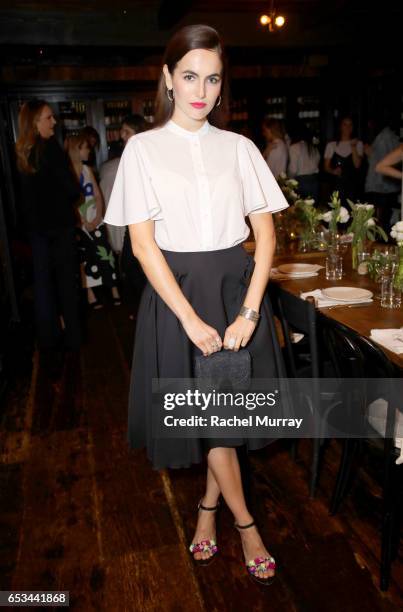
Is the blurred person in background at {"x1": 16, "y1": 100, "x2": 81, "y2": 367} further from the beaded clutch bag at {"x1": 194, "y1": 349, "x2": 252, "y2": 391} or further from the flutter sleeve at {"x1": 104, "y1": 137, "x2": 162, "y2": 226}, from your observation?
the beaded clutch bag at {"x1": 194, "y1": 349, "x2": 252, "y2": 391}

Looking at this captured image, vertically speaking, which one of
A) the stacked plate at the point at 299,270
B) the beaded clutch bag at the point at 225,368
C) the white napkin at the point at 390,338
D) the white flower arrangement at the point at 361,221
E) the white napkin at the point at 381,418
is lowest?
the white napkin at the point at 381,418

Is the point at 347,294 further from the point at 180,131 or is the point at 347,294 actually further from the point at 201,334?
the point at 180,131

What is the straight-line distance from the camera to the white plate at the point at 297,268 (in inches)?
106

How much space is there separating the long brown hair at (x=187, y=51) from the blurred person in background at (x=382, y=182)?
3.78 m

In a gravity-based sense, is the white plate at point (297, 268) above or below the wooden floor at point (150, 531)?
above

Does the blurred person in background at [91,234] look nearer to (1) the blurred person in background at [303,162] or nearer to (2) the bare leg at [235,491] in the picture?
(1) the blurred person in background at [303,162]

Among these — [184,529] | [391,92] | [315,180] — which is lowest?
[184,529]

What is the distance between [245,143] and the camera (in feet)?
5.38

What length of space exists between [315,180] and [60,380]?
4.43 m

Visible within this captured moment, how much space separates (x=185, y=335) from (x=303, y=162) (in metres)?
5.26

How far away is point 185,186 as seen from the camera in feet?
4.99

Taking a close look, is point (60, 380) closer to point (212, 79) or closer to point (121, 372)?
point (121, 372)

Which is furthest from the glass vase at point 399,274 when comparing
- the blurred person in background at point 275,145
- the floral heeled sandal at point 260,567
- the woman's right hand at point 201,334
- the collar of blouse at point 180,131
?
the blurred person in background at point 275,145

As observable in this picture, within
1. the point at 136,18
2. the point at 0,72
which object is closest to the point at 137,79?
the point at 136,18
